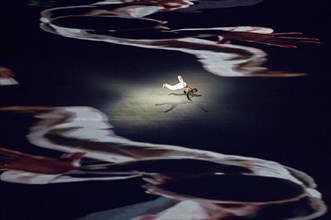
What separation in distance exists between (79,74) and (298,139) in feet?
8.86

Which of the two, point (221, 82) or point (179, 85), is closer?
point (179, 85)

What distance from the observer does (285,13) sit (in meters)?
10.7

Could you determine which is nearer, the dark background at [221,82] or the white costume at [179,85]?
the dark background at [221,82]

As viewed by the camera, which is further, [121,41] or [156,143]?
[121,41]

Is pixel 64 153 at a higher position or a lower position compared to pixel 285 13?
lower

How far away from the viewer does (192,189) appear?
5.91 meters

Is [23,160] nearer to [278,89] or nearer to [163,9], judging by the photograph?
[278,89]

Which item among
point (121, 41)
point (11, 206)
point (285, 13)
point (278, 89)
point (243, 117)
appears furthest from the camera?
point (285, 13)

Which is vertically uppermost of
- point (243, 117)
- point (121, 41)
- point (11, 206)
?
point (121, 41)

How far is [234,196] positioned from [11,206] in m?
1.66

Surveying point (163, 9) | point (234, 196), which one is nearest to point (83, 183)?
point (234, 196)

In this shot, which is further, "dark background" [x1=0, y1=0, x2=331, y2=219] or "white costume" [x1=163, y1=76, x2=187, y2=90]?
"white costume" [x1=163, y1=76, x2=187, y2=90]

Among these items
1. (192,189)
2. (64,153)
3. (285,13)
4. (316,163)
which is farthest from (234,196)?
(285,13)

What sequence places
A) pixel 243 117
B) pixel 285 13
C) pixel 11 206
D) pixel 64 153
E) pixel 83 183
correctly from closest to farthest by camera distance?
pixel 11 206 → pixel 83 183 → pixel 64 153 → pixel 243 117 → pixel 285 13
